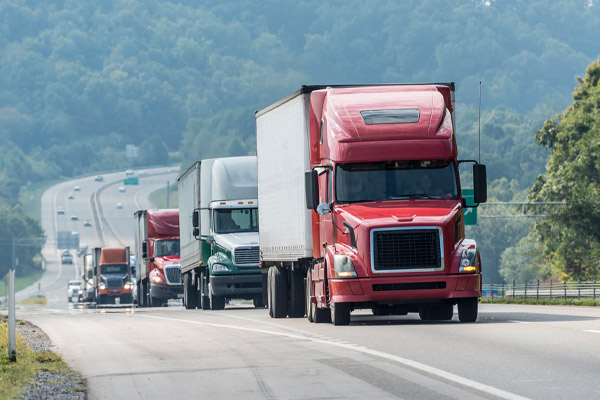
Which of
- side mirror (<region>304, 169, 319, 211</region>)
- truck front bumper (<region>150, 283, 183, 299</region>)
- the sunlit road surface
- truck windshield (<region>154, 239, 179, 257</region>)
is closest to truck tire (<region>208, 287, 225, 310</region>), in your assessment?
truck windshield (<region>154, 239, 179, 257</region>)

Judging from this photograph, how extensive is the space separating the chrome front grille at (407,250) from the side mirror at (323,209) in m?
1.20

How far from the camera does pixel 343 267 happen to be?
829 inches

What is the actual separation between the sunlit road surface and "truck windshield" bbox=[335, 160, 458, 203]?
2155mm

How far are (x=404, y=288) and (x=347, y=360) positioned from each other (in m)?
6.20

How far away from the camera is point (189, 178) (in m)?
39.9

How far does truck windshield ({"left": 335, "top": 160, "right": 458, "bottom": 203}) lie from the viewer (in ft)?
70.2


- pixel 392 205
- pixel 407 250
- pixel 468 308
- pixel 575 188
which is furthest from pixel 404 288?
pixel 575 188

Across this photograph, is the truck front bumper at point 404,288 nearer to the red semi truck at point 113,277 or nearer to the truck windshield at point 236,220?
the truck windshield at point 236,220

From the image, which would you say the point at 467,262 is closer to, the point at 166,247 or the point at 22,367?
the point at 22,367

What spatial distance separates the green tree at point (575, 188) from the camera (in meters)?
67.6

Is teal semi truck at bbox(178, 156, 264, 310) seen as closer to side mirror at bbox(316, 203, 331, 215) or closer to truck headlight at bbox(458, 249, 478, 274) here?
side mirror at bbox(316, 203, 331, 215)

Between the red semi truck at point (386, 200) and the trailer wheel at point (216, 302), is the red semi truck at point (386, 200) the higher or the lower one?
the higher one

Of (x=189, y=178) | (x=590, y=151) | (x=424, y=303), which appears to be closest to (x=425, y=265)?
(x=424, y=303)

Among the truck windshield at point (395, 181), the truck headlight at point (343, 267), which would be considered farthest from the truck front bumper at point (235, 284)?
the truck headlight at point (343, 267)
